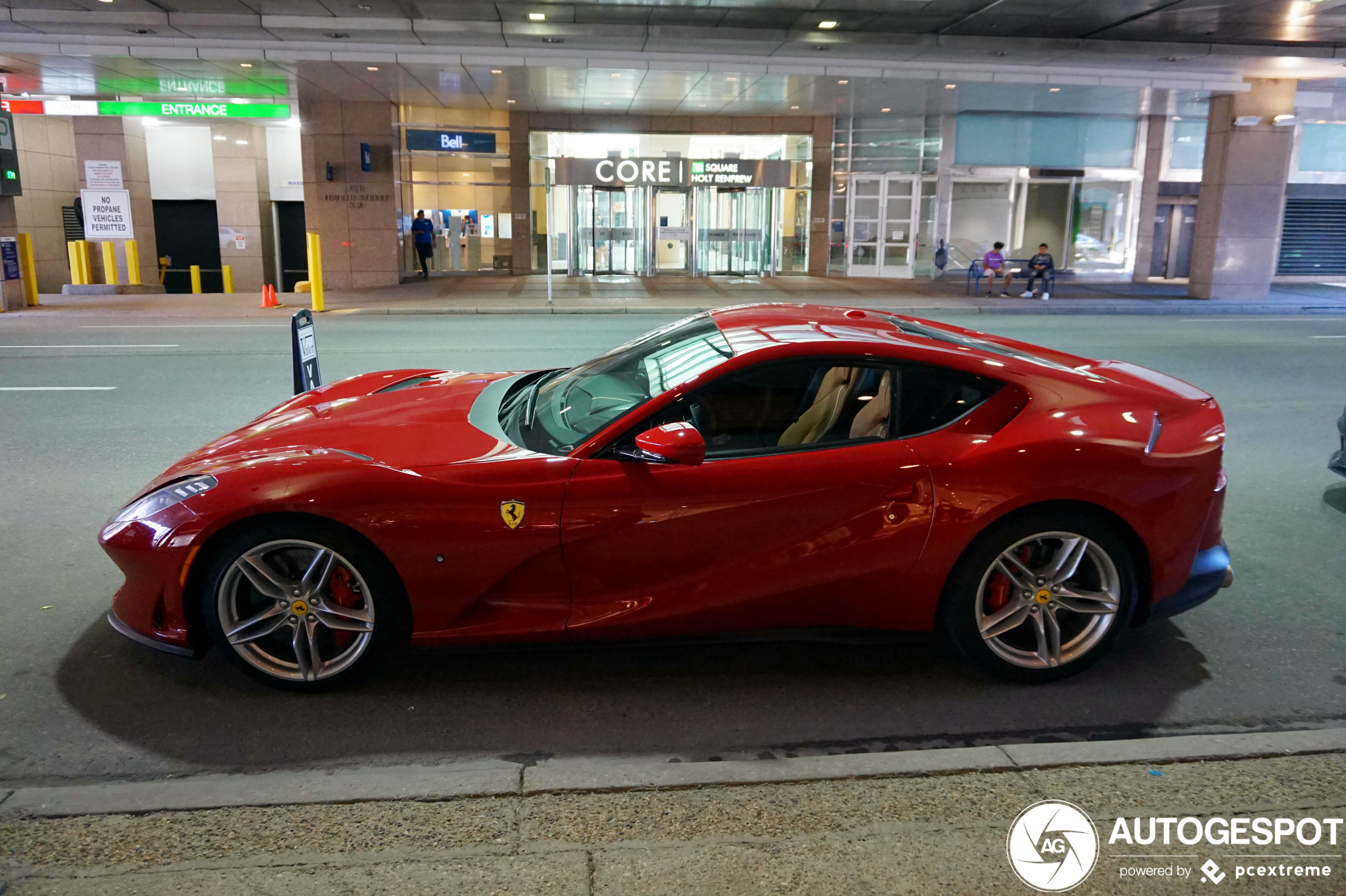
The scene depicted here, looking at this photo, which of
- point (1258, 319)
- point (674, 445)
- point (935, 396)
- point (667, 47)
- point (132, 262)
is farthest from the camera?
point (132, 262)

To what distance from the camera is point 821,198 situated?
103 ft

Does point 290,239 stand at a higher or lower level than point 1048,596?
higher

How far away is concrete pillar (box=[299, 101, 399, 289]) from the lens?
25.7m

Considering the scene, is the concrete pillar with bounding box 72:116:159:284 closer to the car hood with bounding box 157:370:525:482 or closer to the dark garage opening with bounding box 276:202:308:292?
the dark garage opening with bounding box 276:202:308:292

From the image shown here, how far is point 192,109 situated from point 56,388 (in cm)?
1772

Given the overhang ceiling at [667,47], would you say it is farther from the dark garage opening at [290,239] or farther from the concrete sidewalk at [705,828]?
the concrete sidewalk at [705,828]

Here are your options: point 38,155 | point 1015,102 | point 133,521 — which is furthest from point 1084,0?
point 38,155

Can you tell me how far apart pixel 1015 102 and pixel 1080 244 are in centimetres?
708

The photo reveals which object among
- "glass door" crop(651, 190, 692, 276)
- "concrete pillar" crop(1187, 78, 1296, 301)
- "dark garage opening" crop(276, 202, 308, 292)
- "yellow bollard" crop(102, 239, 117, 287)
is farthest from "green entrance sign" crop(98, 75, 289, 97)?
"concrete pillar" crop(1187, 78, 1296, 301)

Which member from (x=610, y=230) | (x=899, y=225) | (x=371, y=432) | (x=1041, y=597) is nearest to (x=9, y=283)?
(x=610, y=230)

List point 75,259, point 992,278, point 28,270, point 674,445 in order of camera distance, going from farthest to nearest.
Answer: point 75,259, point 992,278, point 28,270, point 674,445

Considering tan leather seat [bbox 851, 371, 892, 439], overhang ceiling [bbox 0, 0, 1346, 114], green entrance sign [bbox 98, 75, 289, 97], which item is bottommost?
tan leather seat [bbox 851, 371, 892, 439]

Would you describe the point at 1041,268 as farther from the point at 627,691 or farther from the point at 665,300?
the point at 627,691

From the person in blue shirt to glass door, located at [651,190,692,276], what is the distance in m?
7.31
